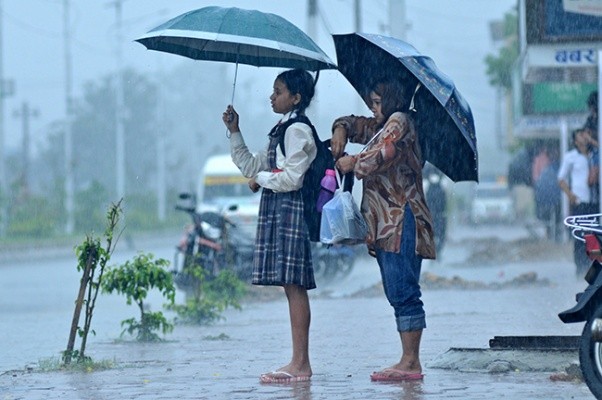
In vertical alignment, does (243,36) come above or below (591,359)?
above

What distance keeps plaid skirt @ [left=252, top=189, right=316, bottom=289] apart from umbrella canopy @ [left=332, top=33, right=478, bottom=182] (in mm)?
801

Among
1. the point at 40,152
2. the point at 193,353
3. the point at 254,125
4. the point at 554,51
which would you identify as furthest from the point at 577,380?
the point at 254,125

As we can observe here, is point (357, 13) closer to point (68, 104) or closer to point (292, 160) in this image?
point (68, 104)

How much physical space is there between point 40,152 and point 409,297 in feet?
295

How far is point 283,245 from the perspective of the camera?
8.08 meters

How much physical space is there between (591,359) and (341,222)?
5.46 feet


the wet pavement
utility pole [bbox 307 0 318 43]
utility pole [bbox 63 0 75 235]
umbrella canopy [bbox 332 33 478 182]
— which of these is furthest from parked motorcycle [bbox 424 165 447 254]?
utility pole [bbox 63 0 75 235]

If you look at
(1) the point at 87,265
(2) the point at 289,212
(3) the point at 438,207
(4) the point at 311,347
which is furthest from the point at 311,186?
(3) the point at 438,207

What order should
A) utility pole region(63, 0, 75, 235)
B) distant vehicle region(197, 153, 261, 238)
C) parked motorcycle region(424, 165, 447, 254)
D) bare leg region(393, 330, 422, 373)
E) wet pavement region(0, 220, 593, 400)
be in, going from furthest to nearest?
utility pole region(63, 0, 75, 235)
distant vehicle region(197, 153, 261, 238)
parked motorcycle region(424, 165, 447, 254)
bare leg region(393, 330, 422, 373)
wet pavement region(0, 220, 593, 400)

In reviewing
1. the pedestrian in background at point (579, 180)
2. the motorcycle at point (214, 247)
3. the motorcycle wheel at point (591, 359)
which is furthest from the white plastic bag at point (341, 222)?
the motorcycle at point (214, 247)

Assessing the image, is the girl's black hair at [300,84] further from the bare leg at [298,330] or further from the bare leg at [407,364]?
the bare leg at [407,364]

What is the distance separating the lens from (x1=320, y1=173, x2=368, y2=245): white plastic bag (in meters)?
7.78

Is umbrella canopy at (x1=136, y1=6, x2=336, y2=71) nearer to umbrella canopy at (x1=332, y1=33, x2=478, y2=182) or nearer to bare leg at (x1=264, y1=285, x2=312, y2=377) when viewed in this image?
umbrella canopy at (x1=332, y1=33, x2=478, y2=182)

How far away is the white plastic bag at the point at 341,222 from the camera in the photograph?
7.78 meters
